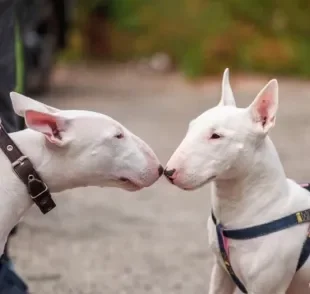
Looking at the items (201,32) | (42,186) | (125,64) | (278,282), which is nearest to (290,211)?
(278,282)

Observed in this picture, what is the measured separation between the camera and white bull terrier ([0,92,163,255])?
3.10m

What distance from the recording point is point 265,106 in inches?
127

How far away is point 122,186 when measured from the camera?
10.7 ft

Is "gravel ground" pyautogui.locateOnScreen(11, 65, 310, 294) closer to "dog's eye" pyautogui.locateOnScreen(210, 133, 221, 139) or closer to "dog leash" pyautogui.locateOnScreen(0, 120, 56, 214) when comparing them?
"dog leash" pyautogui.locateOnScreen(0, 120, 56, 214)

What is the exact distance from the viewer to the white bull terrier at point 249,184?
3.10 metres

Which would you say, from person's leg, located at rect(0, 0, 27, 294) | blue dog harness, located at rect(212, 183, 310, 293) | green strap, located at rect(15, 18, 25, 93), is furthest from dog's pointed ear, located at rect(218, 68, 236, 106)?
green strap, located at rect(15, 18, 25, 93)

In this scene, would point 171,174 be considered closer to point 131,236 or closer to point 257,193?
point 257,193

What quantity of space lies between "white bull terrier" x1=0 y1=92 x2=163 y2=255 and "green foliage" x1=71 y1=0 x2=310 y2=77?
1167 cm

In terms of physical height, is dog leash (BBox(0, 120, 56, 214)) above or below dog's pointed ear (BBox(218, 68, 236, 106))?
below

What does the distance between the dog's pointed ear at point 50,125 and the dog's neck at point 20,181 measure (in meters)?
0.06

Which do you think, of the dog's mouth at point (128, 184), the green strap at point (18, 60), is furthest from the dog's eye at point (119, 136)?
the green strap at point (18, 60)

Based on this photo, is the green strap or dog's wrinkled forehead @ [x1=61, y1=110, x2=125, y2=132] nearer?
dog's wrinkled forehead @ [x1=61, y1=110, x2=125, y2=132]

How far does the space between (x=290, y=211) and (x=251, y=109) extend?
424 millimetres

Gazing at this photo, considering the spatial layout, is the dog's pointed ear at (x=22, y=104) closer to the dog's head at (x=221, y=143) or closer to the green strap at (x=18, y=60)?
the dog's head at (x=221, y=143)
